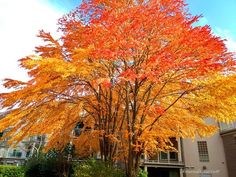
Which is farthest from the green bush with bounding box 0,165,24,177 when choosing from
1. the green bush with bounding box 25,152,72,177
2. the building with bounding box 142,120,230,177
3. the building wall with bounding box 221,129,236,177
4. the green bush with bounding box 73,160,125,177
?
the building wall with bounding box 221,129,236,177

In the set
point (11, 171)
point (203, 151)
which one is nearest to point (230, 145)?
point (203, 151)

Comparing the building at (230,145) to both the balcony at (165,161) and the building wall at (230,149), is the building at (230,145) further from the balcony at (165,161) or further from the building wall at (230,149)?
the balcony at (165,161)

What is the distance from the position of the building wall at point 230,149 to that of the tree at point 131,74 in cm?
1435

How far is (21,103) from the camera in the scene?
339 inches

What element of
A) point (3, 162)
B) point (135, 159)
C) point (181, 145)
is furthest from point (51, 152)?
point (3, 162)

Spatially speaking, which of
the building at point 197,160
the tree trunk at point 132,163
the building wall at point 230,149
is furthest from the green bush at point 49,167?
the building wall at point 230,149

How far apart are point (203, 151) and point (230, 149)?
2.79 metres

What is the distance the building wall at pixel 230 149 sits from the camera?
22.5m

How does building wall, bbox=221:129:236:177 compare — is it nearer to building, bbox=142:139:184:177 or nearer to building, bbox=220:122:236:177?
building, bbox=220:122:236:177

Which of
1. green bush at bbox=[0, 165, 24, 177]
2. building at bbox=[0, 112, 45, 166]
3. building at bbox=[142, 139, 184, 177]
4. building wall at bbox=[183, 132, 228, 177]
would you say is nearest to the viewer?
green bush at bbox=[0, 165, 24, 177]

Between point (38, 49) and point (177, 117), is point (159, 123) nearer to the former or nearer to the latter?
point (177, 117)

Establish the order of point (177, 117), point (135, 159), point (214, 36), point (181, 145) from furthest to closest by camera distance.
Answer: point (181, 145)
point (177, 117)
point (135, 159)
point (214, 36)

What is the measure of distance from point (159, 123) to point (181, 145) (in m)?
15.8

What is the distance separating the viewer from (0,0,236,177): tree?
831cm
